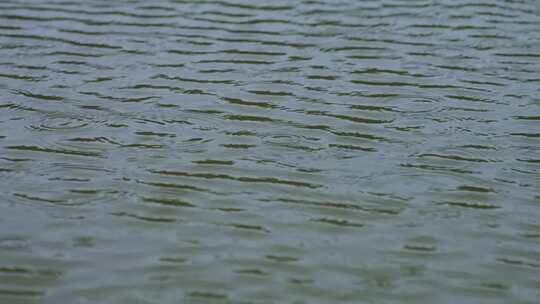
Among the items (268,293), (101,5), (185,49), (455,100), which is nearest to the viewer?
(268,293)

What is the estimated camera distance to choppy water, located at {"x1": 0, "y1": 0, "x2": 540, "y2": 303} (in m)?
4.65

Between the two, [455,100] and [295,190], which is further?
[455,100]

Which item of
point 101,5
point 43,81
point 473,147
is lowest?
point 473,147

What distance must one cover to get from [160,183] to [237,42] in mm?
3175

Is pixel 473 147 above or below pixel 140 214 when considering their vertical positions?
above

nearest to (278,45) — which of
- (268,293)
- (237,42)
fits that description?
(237,42)

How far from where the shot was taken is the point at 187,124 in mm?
6656

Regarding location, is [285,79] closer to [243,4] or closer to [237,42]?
[237,42]

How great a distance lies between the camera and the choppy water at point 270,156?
4652 mm

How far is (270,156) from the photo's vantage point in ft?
19.9

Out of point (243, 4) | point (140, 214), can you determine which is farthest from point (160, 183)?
point (243, 4)

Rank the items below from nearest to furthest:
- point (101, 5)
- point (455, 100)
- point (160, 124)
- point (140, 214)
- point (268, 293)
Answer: point (268, 293), point (140, 214), point (160, 124), point (455, 100), point (101, 5)

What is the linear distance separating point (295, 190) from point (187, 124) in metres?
1.39

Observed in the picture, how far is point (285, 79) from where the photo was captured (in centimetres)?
760
